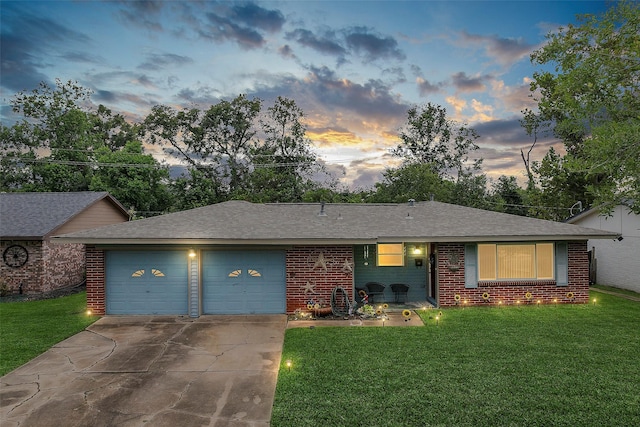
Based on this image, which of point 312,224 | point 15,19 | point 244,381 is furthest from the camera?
point 15,19

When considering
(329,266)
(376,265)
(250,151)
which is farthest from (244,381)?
(250,151)

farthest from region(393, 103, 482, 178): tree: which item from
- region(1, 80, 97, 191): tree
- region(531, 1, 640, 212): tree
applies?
region(1, 80, 97, 191): tree

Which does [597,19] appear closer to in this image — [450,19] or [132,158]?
[450,19]

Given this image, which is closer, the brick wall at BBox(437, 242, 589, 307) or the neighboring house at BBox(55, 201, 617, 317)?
the neighboring house at BBox(55, 201, 617, 317)

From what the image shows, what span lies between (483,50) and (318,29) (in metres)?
7.70

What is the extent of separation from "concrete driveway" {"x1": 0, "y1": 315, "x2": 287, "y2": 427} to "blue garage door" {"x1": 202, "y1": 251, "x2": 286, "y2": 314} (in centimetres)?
143

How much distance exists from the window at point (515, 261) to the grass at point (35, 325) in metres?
12.8

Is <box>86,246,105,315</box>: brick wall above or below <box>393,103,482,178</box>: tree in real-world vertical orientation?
below

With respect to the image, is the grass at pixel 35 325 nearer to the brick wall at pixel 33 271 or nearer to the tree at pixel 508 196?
the brick wall at pixel 33 271

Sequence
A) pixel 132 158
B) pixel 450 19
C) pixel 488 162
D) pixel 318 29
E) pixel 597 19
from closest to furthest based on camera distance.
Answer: pixel 597 19 → pixel 450 19 → pixel 318 29 → pixel 132 158 → pixel 488 162

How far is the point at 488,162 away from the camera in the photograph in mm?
37438

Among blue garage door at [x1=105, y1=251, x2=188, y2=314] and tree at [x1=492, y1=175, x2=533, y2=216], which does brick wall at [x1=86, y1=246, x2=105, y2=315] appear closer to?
blue garage door at [x1=105, y1=251, x2=188, y2=314]

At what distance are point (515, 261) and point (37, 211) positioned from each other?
2102 cm

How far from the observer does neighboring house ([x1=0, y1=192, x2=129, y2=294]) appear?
600 inches
